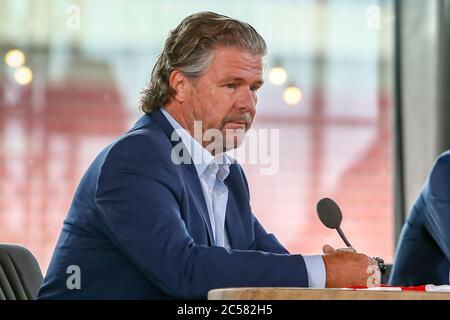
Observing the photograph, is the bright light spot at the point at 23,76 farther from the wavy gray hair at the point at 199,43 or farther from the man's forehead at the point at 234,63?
the man's forehead at the point at 234,63

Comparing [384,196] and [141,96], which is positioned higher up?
[141,96]

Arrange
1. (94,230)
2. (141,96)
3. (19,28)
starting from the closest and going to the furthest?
(94,230)
(141,96)
(19,28)

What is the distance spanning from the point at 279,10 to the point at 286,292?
3.30 metres

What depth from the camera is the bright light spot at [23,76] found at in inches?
171

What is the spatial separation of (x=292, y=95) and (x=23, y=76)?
4.47ft

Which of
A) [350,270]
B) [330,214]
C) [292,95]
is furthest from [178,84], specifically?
[292,95]

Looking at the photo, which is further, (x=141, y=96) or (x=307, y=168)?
(x=307, y=168)

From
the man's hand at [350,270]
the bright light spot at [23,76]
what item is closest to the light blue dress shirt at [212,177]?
the man's hand at [350,270]

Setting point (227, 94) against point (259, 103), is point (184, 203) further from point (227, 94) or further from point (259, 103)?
A: point (259, 103)

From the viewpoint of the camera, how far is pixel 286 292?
1.38 metres

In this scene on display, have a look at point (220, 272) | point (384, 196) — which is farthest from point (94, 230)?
point (384, 196)

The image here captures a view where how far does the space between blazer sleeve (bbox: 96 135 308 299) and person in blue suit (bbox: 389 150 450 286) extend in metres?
1.16

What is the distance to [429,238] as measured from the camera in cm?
287
